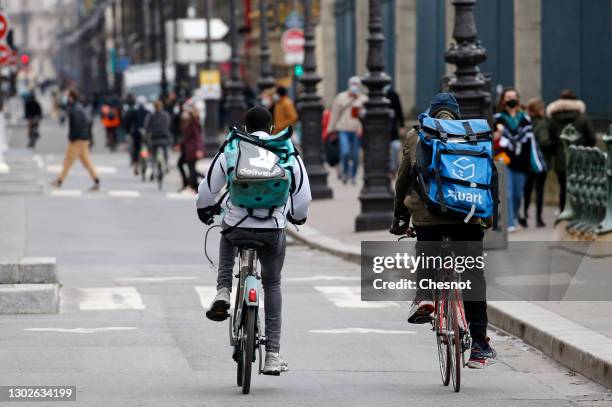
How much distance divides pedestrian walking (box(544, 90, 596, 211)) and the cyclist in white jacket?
1018 cm

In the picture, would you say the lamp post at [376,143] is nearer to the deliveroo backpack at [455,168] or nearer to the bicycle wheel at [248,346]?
the deliveroo backpack at [455,168]

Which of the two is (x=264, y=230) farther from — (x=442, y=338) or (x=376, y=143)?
(x=376, y=143)

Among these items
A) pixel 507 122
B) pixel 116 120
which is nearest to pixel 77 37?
pixel 116 120

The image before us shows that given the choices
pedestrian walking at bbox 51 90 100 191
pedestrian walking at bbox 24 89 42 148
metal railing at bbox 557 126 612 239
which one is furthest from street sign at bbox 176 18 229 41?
metal railing at bbox 557 126 612 239

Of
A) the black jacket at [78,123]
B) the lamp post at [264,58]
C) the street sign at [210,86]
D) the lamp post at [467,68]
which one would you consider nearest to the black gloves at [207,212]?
Result: the lamp post at [467,68]

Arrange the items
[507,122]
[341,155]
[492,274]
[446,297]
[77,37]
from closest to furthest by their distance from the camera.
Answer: [446,297], [492,274], [507,122], [341,155], [77,37]

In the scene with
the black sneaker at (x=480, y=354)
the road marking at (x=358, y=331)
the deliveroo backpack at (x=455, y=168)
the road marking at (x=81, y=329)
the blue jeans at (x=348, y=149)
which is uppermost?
the deliveroo backpack at (x=455, y=168)

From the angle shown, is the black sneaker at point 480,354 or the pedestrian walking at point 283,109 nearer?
the black sneaker at point 480,354

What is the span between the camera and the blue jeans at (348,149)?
31.9 meters

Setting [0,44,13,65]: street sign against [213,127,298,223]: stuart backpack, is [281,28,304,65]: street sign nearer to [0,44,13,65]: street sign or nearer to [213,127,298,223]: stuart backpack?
[0,44,13,65]: street sign

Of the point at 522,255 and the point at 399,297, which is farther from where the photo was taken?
the point at 522,255

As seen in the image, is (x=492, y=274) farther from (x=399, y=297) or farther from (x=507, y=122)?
(x=507, y=122)

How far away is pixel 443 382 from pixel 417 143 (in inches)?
55.8

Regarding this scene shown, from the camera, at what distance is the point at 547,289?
14.4 meters
